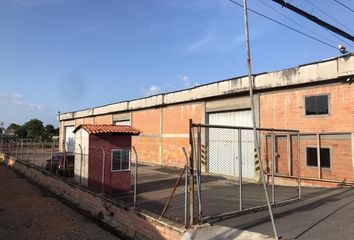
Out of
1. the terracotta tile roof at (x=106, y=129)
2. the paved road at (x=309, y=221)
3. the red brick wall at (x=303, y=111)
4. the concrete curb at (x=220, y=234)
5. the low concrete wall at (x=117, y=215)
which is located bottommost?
the low concrete wall at (x=117, y=215)

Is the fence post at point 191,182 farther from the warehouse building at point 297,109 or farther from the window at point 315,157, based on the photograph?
the window at point 315,157

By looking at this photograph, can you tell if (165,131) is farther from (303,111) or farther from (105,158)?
(105,158)

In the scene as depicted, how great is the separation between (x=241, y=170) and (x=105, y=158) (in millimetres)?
6785

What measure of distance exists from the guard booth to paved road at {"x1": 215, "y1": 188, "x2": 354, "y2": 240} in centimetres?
690

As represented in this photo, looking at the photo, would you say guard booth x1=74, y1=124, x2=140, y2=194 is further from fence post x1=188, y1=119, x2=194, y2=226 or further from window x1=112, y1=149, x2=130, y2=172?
fence post x1=188, y1=119, x2=194, y2=226

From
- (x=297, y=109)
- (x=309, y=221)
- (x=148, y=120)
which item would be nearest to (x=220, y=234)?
(x=309, y=221)

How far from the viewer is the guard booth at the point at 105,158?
Answer: 14867 mm

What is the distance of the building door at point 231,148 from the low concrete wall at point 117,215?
25.0ft

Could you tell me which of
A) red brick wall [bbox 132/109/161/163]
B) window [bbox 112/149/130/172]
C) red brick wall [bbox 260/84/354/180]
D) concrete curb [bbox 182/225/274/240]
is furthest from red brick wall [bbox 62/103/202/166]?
concrete curb [bbox 182/225/274/240]

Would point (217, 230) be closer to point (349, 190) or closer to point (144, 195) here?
point (144, 195)

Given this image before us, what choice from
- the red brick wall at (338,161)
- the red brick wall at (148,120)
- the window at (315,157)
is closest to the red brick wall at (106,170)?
the window at (315,157)

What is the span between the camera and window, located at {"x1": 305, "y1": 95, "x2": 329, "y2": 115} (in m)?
16.8

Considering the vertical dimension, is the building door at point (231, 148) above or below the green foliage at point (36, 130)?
below

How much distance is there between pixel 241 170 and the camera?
10336 millimetres
